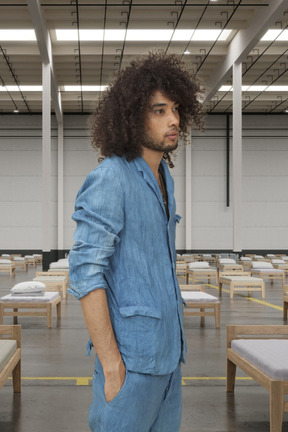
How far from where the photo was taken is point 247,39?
19.3 m

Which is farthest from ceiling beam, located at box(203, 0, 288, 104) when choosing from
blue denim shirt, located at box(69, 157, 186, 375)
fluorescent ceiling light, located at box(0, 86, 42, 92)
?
blue denim shirt, located at box(69, 157, 186, 375)

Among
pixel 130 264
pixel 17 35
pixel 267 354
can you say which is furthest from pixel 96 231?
pixel 17 35

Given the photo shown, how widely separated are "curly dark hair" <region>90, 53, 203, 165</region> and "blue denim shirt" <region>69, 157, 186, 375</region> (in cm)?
10

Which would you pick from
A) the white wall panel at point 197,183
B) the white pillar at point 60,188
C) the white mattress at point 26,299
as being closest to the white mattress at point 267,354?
the white mattress at point 26,299

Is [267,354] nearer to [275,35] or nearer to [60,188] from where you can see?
[275,35]

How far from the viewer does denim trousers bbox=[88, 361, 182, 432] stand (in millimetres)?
1658

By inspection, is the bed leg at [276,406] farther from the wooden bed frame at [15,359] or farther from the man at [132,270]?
the wooden bed frame at [15,359]

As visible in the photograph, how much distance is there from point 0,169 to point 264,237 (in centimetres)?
1523

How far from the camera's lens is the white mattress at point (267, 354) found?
12.3 ft

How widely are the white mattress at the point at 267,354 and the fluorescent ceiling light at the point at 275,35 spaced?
16.8 metres

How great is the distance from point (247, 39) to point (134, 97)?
735 inches

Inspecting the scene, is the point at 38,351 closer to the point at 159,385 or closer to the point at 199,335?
the point at 199,335

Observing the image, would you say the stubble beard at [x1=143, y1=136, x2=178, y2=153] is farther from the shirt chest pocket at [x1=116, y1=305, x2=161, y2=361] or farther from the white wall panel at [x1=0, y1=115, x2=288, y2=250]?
the white wall panel at [x1=0, y1=115, x2=288, y2=250]

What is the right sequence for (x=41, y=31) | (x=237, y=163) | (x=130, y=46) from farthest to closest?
(x=237, y=163) → (x=130, y=46) → (x=41, y=31)
